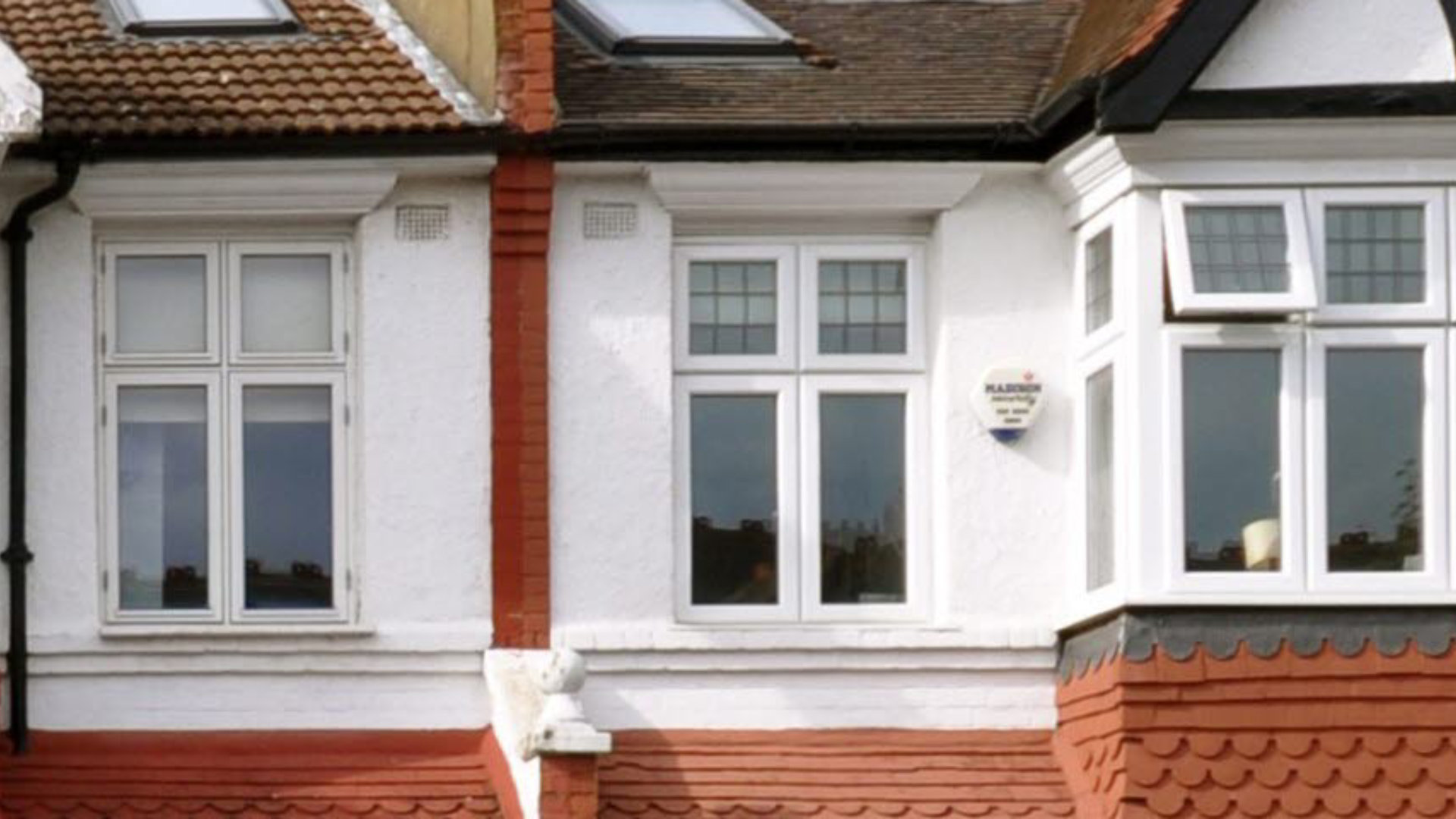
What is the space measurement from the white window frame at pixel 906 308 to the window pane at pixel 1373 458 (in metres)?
2.31

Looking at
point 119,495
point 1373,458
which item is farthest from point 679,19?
point 1373,458

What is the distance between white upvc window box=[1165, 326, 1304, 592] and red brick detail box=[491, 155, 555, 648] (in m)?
3.14

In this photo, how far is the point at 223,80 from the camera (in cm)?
2420

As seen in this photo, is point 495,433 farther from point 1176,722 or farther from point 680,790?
point 1176,722

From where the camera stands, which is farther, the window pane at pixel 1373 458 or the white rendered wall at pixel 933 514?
the white rendered wall at pixel 933 514

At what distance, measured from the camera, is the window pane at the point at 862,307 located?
→ 79.7ft

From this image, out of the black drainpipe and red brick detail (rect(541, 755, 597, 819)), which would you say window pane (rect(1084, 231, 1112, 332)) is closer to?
red brick detail (rect(541, 755, 597, 819))

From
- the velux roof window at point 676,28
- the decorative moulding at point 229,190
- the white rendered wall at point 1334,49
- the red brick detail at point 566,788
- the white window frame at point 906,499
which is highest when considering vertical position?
the velux roof window at point 676,28

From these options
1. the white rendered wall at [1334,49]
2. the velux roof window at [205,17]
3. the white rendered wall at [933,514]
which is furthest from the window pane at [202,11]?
the white rendered wall at [1334,49]

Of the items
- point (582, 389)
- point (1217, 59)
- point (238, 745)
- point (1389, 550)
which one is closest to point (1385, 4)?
point (1217, 59)

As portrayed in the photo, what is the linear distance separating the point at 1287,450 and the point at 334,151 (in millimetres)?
4870

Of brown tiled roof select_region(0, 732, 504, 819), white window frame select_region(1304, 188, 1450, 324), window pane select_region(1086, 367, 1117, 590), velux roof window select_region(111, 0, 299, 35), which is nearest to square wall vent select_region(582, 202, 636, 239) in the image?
velux roof window select_region(111, 0, 299, 35)

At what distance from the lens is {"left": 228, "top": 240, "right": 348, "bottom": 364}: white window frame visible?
24109 millimetres

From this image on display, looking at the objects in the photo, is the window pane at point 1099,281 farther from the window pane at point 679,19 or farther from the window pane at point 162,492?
the window pane at point 162,492
